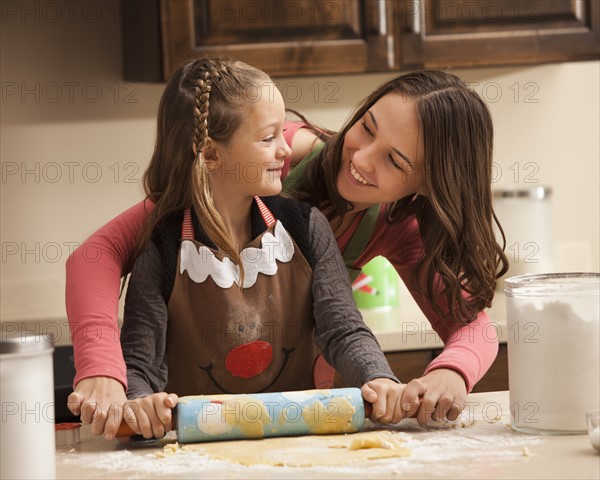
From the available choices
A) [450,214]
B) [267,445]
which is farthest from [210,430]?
[450,214]

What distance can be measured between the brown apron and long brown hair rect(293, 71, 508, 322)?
0.21m

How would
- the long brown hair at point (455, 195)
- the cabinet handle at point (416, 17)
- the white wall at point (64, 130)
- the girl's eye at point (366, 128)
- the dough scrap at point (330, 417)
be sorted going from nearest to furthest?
the dough scrap at point (330, 417), the long brown hair at point (455, 195), the girl's eye at point (366, 128), the cabinet handle at point (416, 17), the white wall at point (64, 130)

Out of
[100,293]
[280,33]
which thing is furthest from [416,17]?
[100,293]

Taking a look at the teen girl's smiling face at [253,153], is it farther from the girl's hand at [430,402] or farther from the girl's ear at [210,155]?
the girl's hand at [430,402]

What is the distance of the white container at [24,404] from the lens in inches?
33.9

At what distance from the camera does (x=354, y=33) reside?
7.02 ft

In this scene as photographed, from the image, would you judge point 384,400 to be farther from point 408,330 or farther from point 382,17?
point 382,17

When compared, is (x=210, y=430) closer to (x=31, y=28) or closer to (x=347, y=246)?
(x=347, y=246)

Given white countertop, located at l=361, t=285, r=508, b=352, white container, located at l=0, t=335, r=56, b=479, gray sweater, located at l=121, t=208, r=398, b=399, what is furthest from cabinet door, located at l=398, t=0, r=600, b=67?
white container, located at l=0, t=335, r=56, b=479

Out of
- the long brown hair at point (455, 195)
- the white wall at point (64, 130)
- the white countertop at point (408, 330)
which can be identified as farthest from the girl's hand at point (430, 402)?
the white wall at point (64, 130)

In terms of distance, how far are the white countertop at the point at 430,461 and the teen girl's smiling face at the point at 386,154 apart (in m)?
0.47

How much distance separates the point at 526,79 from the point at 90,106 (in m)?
1.07

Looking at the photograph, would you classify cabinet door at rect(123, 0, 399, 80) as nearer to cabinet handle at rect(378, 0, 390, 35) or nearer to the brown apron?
cabinet handle at rect(378, 0, 390, 35)

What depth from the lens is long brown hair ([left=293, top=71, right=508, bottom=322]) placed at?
56.4 inches
